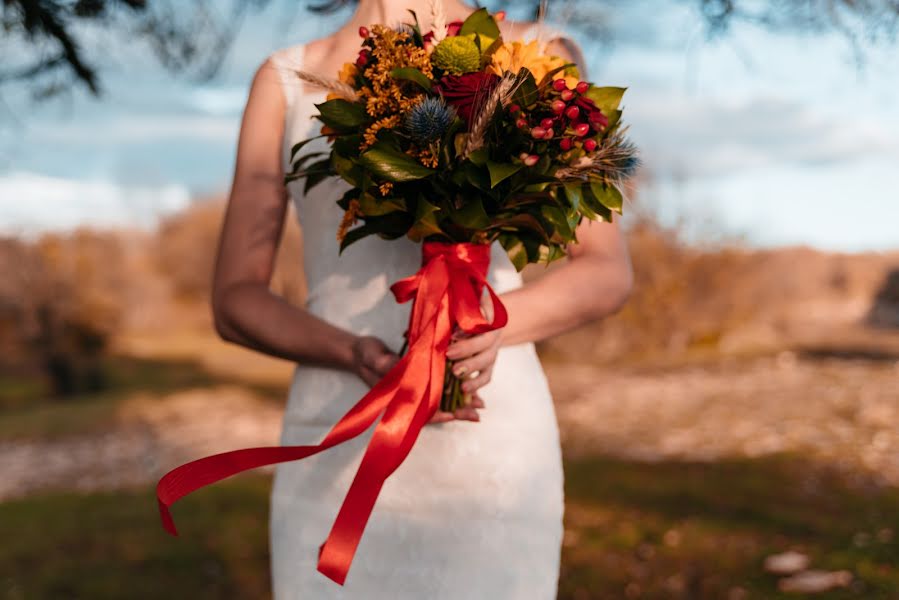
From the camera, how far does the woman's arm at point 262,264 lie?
2199 mm

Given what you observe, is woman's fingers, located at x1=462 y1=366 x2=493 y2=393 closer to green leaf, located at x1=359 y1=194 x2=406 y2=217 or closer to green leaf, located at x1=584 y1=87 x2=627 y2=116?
green leaf, located at x1=359 y1=194 x2=406 y2=217

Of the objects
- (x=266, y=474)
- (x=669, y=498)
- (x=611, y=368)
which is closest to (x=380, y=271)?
(x=669, y=498)

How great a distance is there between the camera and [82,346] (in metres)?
25.3

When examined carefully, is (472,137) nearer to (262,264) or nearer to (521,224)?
(521,224)

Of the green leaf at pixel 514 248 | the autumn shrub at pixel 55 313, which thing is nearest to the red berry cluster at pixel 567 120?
the green leaf at pixel 514 248

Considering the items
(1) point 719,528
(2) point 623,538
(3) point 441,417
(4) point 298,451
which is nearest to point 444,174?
(3) point 441,417

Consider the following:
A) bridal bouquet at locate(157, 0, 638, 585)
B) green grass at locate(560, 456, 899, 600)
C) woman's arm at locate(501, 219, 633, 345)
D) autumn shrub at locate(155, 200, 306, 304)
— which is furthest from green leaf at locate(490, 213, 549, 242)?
autumn shrub at locate(155, 200, 306, 304)

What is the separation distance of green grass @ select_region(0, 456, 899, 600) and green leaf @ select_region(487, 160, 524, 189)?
527cm

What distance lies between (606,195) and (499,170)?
35cm

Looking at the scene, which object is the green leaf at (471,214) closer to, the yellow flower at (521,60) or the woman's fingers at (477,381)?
the yellow flower at (521,60)

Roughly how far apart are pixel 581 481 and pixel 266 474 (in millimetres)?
4967

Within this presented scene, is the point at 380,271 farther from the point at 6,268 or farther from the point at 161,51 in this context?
the point at 6,268

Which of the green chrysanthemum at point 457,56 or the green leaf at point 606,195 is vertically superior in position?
the green chrysanthemum at point 457,56

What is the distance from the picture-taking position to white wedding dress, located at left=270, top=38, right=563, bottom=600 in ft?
7.27
